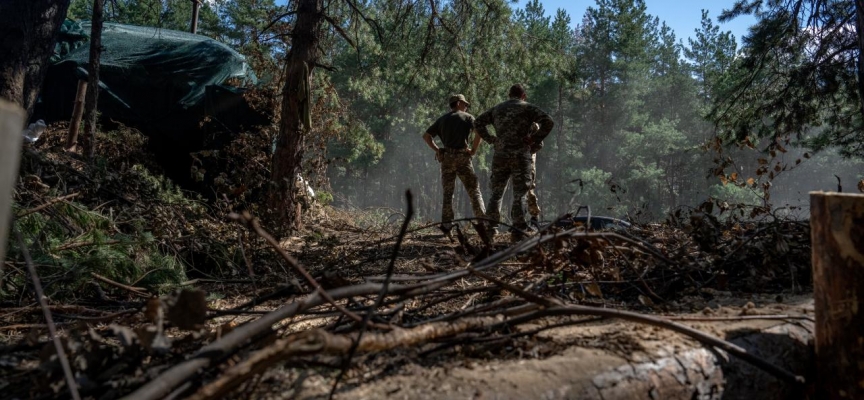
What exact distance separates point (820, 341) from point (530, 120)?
4706 millimetres

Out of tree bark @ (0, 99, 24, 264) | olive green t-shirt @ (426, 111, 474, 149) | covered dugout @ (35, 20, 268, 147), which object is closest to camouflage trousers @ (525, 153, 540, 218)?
olive green t-shirt @ (426, 111, 474, 149)

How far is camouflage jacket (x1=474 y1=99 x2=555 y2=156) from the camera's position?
632 cm

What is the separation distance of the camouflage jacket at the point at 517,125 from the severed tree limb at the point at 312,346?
4.99m

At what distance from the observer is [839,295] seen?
5.97 ft

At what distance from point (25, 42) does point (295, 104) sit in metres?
2.75

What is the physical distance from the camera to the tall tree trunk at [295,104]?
6516 mm

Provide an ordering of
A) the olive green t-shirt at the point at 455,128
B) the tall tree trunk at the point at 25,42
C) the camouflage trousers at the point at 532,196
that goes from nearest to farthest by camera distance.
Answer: the tall tree trunk at the point at 25,42, the camouflage trousers at the point at 532,196, the olive green t-shirt at the point at 455,128

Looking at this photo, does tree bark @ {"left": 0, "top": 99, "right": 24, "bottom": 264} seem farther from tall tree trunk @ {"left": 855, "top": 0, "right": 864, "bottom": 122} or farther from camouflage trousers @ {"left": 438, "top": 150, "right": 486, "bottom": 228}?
tall tree trunk @ {"left": 855, "top": 0, "right": 864, "bottom": 122}

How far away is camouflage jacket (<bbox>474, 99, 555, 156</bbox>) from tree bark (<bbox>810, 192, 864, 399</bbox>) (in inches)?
176

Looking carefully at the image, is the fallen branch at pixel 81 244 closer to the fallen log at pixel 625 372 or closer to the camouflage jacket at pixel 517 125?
Answer: the fallen log at pixel 625 372

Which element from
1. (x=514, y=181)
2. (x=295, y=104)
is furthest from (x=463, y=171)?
(x=295, y=104)

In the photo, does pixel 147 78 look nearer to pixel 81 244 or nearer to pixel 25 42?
pixel 25 42

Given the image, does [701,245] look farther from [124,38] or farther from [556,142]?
[556,142]

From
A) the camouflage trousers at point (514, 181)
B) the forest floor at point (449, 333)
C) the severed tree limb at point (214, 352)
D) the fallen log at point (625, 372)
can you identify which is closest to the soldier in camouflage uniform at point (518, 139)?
the camouflage trousers at point (514, 181)
